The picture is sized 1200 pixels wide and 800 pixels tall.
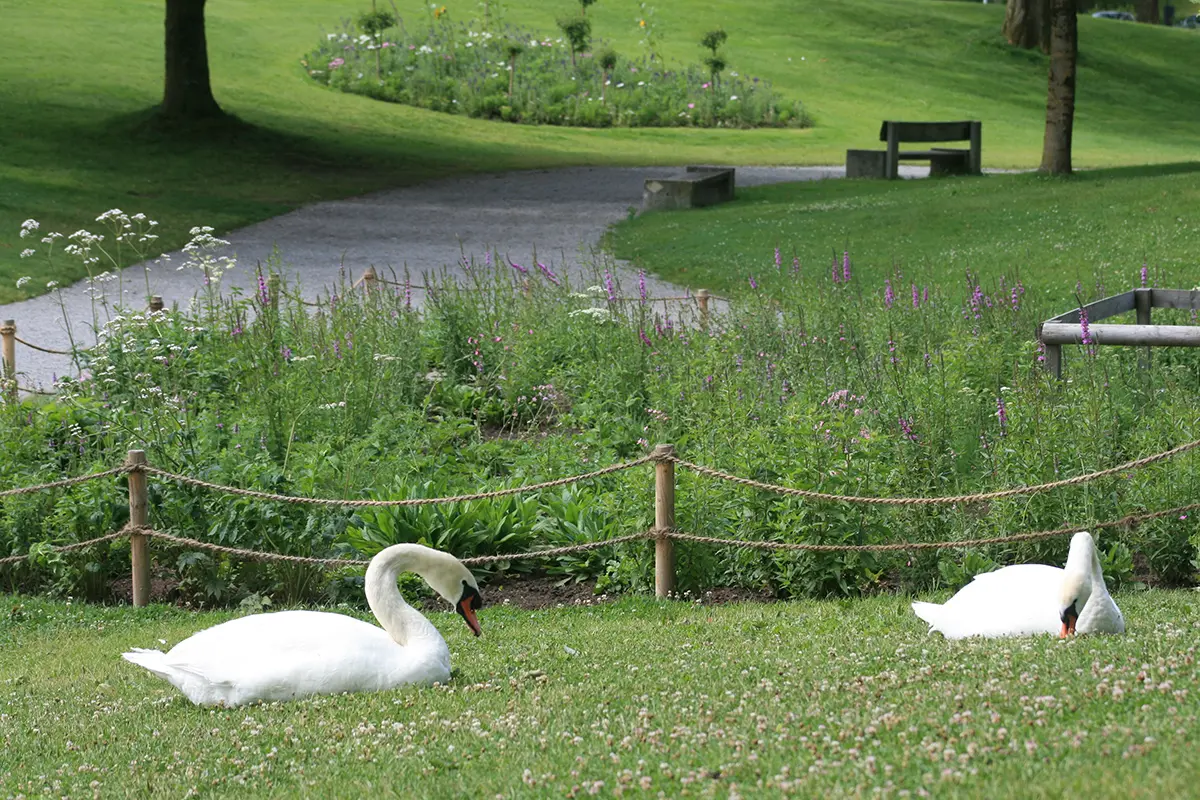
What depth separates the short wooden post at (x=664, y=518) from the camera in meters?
8.01

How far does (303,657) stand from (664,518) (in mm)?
2593

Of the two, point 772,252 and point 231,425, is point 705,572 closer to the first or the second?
point 231,425

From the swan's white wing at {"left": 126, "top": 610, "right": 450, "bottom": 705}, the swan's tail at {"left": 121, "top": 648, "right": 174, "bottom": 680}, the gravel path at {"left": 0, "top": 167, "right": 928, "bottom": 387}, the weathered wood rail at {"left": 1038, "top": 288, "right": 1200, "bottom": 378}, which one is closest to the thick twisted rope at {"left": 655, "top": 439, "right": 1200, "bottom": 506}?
the weathered wood rail at {"left": 1038, "top": 288, "right": 1200, "bottom": 378}

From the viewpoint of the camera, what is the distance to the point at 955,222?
21203 millimetres

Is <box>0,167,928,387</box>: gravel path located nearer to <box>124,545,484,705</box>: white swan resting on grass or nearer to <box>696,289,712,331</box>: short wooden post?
<box>696,289,712,331</box>: short wooden post

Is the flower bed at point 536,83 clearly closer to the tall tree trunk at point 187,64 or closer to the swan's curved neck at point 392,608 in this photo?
the tall tree trunk at point 187,64

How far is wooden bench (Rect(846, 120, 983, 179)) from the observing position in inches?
1153

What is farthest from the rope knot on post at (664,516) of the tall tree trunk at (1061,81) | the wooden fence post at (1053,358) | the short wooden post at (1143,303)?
the tall tree trunk at (1061,81)

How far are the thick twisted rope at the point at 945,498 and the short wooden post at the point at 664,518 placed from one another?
63 millimetres

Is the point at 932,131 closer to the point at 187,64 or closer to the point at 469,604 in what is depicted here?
the point at 187,64

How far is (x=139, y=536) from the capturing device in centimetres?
846

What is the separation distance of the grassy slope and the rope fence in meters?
11.0

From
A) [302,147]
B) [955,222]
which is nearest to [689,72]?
[302,147]

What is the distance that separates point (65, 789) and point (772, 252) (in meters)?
15.7
